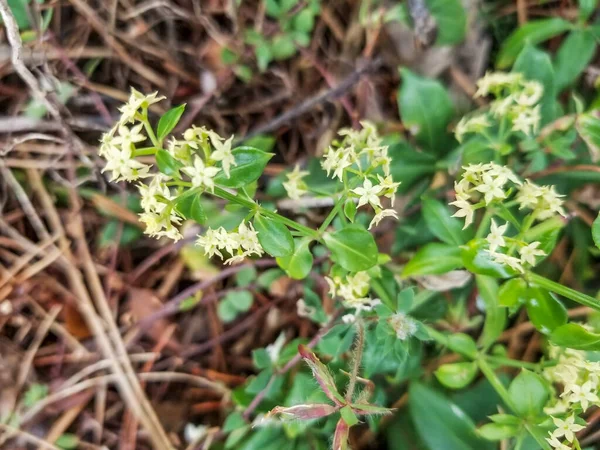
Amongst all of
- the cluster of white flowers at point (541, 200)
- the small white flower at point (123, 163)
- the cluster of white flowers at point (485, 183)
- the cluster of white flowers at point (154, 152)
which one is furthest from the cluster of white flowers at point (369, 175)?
the small white flower at point (123, 163)

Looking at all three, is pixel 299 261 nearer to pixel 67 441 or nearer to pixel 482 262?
pixel 482 262

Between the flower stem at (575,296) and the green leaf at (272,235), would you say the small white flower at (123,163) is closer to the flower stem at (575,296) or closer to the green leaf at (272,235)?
the green leaf at (272,235)

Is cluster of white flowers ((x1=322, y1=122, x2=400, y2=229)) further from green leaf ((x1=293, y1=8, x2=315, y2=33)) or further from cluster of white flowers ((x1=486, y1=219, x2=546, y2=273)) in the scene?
green leaf ((x1=293, y1=8, x2=315, y2=33))

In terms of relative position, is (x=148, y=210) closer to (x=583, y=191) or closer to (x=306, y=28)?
(x=306, y=28)

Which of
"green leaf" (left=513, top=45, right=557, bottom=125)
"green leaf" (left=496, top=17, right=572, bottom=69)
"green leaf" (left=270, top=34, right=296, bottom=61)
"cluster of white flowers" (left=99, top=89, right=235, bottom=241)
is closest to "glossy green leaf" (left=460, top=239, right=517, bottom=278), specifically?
"cluster of white flowers" (left=99, top=89, right=235, bottom=241)

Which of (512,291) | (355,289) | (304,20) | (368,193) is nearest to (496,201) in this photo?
(512,291)

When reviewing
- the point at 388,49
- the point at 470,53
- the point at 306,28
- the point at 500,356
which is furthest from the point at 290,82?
the point at 500,356
